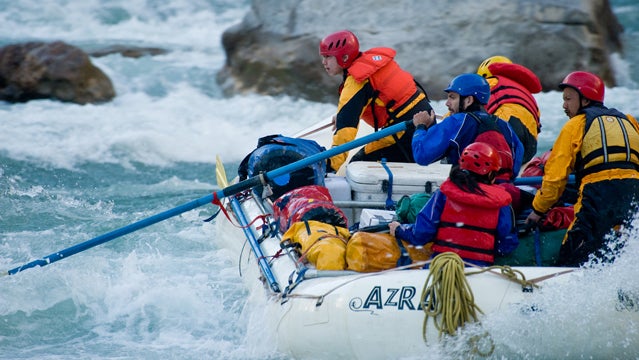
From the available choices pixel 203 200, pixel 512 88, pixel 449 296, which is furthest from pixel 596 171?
pixel 203 200

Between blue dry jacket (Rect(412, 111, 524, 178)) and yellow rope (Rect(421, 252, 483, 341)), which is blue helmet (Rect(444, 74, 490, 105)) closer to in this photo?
blue dry jacket (Rect(412, 111, 524, 178))

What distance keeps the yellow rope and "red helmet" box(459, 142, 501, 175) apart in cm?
43

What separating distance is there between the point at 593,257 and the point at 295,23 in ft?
25.0

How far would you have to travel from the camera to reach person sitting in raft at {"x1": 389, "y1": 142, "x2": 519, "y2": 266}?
401 cm

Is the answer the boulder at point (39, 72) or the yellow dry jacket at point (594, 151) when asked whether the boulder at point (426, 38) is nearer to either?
the boulder at point (39, 72)

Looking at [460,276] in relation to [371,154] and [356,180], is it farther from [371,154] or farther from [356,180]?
[371,154]

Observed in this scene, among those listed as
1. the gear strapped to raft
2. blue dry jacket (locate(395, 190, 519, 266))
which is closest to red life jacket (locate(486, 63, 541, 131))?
the gear strapped to raft

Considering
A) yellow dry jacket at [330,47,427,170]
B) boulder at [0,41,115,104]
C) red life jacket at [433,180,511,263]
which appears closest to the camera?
red life jacket at [433,180,511,263]

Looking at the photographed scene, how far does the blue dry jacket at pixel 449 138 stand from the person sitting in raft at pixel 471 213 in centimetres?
45

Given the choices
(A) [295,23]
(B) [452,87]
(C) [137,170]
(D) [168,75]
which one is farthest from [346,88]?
(D) [168,75]

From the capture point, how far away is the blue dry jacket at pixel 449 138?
14.9 ft

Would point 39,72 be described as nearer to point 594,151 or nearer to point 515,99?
point 515,99

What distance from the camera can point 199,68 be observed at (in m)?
12.8

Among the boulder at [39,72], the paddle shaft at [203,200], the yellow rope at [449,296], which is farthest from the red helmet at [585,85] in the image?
the boulder at [39,72]
